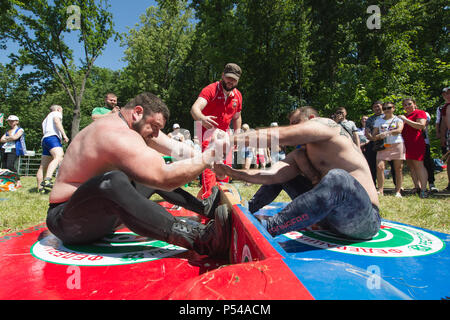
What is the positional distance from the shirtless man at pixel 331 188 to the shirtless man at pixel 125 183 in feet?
1.52

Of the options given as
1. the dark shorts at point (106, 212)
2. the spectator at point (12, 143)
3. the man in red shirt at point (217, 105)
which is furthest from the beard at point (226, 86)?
the spectator at point (12, 143)

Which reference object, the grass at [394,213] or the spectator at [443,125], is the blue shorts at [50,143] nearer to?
the grass at [394,213]

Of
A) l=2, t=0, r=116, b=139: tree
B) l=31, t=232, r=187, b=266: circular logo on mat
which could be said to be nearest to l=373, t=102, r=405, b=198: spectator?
l=31, t=232, r=187, b=266: circular logo on mat

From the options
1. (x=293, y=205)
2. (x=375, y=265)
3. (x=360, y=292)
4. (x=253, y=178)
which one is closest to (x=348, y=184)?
(x=293, y=205)

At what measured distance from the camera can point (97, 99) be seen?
116 feet

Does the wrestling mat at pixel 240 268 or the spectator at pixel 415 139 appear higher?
the spectator at pixel 415 139

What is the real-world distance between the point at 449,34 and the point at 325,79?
311 inches

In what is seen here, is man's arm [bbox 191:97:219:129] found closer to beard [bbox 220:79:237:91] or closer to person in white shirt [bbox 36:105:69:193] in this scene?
beard [bbox 220:79:237:91]

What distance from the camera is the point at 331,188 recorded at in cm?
178

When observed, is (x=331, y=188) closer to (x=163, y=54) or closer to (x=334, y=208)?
(x=334, y=208)

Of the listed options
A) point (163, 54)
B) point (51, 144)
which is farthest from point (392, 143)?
point (163, 54)

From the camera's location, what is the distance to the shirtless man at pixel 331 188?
1807 mm

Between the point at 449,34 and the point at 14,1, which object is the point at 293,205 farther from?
the point at 449,34

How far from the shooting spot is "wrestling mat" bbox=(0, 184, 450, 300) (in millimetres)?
955
